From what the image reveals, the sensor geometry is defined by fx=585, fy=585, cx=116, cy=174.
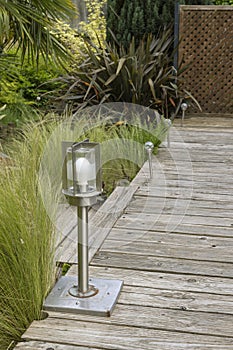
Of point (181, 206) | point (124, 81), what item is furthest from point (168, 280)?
point (124, 81)

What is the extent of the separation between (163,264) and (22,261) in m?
0.77

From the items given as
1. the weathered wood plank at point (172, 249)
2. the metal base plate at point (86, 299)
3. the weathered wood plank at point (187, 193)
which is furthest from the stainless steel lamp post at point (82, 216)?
the weathered wood plank at point (187, 193)

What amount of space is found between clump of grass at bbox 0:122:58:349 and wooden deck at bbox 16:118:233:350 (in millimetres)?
113

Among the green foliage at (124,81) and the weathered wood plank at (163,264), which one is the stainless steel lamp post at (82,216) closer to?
the weathered wood plank at (163,264)

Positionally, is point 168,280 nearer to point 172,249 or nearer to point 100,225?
point 172,249

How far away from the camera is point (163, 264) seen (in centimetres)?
283

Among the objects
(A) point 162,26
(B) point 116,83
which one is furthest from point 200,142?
(A) point 162,26

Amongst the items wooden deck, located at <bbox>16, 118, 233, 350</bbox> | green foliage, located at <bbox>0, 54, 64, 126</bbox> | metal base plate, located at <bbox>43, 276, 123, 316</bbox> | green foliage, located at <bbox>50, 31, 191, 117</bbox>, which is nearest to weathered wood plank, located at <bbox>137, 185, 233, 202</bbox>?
wooden deck, located at <bbox>16, 118, 233, 350</bbox>

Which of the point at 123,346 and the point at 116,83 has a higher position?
the point at 116,83

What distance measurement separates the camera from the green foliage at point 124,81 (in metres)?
6.84

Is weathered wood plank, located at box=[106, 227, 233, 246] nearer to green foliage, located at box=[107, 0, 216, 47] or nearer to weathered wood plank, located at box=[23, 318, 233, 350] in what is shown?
weathered wood plank, located at box=[23, 318, 233, 350]

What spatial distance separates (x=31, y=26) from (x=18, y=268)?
4216 millimetres

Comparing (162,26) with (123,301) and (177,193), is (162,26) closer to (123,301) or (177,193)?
(177,193)

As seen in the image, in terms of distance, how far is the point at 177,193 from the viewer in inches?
161
